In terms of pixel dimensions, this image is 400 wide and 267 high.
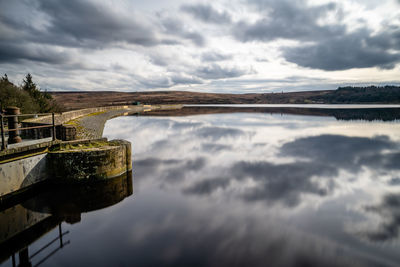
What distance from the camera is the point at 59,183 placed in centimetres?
901

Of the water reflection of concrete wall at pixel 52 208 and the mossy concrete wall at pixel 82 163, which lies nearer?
the water reflection of concrete wall at pixel 52 208

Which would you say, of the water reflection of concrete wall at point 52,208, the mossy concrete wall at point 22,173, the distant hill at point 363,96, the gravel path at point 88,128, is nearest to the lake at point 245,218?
the water reflection of concrete wall at point 52,208

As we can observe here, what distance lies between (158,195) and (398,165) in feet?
46.4

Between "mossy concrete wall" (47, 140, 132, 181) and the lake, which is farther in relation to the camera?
"mossy concrete wall" (47, 140, 132, 181)

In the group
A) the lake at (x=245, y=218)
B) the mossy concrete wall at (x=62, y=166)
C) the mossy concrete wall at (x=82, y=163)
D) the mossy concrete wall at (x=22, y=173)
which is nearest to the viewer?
the lake at (x=245, y=218)

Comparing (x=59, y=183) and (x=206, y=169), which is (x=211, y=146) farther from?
(x=59, y=183)

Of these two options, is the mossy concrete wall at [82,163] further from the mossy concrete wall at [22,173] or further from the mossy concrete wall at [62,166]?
the mossy concrete wall at [22,173]

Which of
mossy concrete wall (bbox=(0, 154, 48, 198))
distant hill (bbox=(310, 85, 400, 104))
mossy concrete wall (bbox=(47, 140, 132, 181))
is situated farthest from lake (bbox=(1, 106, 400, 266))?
distant hill (bbox=(310, 85, 400, 104))

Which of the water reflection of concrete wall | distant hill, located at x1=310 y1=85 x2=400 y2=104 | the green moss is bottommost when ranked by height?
the water reflection of concrete wall

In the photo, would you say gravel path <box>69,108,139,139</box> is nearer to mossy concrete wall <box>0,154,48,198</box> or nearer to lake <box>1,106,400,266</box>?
lake <box>1,106,400,266</box>

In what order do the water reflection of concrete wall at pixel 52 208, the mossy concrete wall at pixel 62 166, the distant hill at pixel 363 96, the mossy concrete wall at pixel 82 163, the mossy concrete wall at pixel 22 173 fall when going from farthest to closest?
the distant hill at pixel 363 96, the mossy concrete wall at pixel 82 163, the mossy concrete wall at pixel 62 166, the mossy concrete wall at pixel 22 173, the water reflection of concrete wall at pixel 52 208

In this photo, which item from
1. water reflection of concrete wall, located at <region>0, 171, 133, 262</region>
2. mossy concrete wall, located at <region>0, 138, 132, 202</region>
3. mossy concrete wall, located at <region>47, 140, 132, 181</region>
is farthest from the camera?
mossy concrete wall, located at <region>47, 140, 132, 181</region>

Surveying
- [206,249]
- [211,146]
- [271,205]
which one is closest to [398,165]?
[271,205]

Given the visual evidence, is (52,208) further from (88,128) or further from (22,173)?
(88,128)
